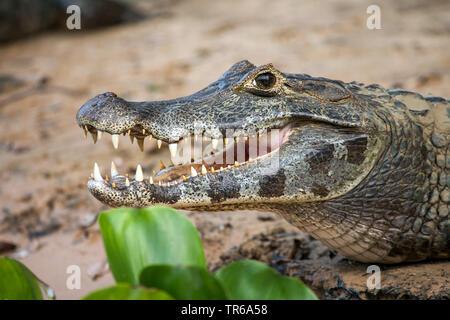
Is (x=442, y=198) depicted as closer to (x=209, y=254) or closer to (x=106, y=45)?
(x=209, y=254)

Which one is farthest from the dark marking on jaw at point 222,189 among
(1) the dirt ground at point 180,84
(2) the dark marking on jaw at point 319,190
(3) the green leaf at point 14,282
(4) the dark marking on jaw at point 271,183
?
(3) the green leaf at point 14,282

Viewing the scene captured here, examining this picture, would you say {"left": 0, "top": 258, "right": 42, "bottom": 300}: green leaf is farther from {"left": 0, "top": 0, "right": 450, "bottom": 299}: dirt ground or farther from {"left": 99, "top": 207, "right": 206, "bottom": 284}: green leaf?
{"left": 0, "top": 0, "right": 450, "bottom": 299}: dirt ground

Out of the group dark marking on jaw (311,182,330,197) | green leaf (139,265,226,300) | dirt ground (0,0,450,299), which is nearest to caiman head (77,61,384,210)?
dark marking on jaw (311,182,330,197)

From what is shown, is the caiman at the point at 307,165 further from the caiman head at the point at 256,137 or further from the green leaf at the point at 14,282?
the green leaf at the point at 14,282

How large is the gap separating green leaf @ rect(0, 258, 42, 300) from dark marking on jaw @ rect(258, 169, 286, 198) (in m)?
1.23

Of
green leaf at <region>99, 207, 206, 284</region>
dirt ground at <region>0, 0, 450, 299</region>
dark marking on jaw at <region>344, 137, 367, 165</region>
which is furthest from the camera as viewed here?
dirt ground at <region>0, 0, 450, 299</region>

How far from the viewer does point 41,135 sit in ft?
21.1

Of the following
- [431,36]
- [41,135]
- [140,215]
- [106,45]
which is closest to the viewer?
[140,215]

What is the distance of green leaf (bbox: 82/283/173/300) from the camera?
162 cm

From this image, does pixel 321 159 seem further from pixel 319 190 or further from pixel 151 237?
pixel 151 237

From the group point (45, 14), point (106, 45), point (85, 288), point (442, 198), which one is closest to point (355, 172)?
point (442, 198)

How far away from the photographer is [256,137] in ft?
9.68

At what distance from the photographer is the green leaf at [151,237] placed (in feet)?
6.01

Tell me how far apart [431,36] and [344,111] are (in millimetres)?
5591
